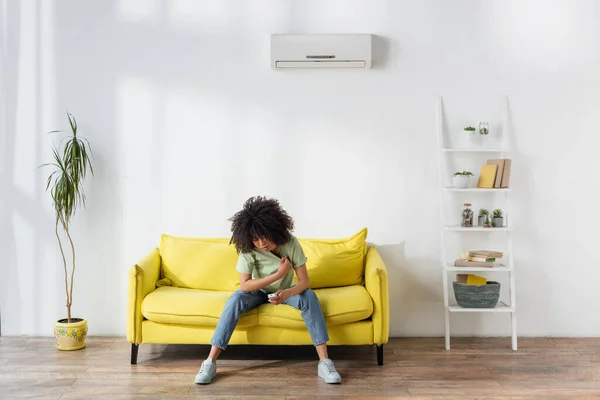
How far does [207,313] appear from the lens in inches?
144

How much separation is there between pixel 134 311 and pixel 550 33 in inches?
133

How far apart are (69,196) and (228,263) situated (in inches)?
46.1

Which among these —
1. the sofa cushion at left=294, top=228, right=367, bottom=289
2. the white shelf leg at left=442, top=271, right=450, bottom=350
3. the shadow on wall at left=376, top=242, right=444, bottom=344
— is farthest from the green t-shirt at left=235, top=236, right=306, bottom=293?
the white shelf leg at left=442, top=271, right=450, bottom=350

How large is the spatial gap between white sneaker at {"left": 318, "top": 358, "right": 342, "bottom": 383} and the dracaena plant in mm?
1808

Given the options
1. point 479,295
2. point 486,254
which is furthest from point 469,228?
point 479,295

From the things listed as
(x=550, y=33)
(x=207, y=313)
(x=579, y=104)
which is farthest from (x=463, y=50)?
(x=207, y=313)

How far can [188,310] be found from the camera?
368 cm

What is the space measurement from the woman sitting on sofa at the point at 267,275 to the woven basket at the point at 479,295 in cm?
114

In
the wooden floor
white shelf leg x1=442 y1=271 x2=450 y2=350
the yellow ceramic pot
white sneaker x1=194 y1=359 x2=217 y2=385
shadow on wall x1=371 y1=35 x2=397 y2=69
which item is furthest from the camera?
shadow on wall x1=371 y1=35 x2=397 y2=69

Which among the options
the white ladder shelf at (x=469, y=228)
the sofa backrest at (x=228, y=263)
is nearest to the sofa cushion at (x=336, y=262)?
the sofa backrest at (x=228, y=263)

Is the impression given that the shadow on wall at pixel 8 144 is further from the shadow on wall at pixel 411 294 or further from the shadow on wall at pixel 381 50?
the shadow on wall at pixel 411 294

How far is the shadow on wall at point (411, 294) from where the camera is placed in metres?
4.47

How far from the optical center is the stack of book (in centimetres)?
419

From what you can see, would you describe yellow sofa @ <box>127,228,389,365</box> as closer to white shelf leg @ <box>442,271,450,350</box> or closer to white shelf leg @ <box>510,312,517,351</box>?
white shelf leg @ <box>442,271,450,350</box>
